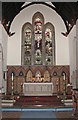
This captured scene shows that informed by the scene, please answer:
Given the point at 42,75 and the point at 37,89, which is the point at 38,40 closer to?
the point at 42,75

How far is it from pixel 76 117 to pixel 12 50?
1312cm

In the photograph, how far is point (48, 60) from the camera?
1881 cm

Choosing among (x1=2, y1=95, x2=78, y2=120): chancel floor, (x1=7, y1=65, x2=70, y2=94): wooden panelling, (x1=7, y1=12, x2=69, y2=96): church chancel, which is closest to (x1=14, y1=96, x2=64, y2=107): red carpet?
(x1=2, y1=95, x2=78, y2=120): chancel floor

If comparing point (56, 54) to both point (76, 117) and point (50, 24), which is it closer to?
point (50, 24)

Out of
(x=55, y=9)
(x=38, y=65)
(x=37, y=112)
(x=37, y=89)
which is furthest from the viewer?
(x=55, y=9)

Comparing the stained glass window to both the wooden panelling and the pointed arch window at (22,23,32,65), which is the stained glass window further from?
the pointed arch window at (22,23,32,65)

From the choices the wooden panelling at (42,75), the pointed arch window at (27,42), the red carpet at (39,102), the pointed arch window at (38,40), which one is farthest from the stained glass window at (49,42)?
the red carpet at (39,102)

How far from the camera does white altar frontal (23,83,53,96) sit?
16422 millimetres

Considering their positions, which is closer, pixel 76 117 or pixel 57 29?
pixel 76 117

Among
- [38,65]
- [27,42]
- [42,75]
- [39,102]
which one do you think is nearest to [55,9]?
[27,42]

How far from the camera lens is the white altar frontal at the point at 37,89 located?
1642cm

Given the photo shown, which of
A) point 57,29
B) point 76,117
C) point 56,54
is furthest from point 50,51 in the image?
point 76,117

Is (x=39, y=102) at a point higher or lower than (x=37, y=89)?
lower

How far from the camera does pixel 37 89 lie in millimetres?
16453
